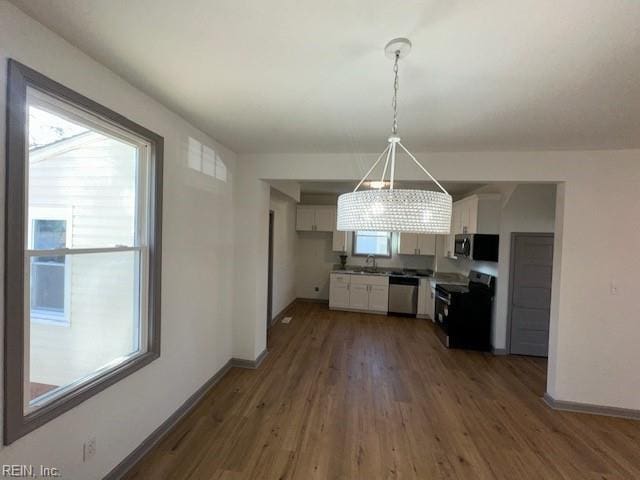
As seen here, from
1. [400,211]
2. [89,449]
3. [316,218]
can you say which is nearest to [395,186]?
[316,218]

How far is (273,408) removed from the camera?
8.46 feet

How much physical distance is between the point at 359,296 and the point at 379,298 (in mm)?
414

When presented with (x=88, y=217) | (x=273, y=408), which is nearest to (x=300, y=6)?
(x=88, y=217)

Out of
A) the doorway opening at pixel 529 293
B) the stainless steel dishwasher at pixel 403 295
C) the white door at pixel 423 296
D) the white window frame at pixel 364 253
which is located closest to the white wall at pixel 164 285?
the stainless steel dishwasher at pixel 403 295

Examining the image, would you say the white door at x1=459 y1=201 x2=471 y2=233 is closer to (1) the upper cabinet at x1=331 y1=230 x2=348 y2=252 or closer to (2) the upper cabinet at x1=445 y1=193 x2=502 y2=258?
(2) the upper cabinet at x1=445 y1=193 x2=502 y2=258

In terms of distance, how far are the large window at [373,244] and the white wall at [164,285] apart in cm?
352

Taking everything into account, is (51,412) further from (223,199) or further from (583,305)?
(583,305)

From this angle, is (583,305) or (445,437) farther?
(583,305)

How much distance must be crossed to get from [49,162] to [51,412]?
127 centimetres

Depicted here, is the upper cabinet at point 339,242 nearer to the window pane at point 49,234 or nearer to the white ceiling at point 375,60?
the white ceiling at point 375,60

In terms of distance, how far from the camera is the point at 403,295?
563 centimetres

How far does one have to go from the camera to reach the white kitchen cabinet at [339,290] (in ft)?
19.3

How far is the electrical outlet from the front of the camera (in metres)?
1.56

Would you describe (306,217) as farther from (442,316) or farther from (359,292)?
(442,316)
